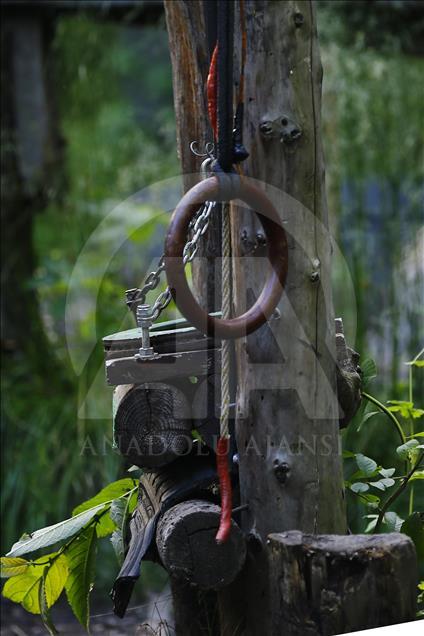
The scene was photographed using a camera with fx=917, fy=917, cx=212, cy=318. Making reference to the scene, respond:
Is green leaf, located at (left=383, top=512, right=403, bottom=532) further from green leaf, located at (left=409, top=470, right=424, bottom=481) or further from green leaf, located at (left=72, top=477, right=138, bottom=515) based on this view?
green leaf, located at (left=72, top=477, right=138, bottom=515)

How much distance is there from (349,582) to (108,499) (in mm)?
645

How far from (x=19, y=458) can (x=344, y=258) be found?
51.6 inches

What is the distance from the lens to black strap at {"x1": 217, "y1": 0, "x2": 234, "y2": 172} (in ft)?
4.03

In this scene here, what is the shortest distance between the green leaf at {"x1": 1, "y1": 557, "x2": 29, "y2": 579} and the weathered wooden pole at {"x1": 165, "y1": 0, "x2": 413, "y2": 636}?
40 centimetres

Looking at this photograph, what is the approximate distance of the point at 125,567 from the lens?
1.44 meters

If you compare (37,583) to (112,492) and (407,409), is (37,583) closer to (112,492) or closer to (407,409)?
(112,492)

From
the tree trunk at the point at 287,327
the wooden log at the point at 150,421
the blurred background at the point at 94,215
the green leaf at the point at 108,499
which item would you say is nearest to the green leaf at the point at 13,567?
the green leaf at the point at 108,499

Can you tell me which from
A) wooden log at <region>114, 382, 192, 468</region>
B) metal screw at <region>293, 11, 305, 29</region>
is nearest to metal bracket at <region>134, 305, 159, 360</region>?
wooden log at <region>114, 382, 192, 468</region>

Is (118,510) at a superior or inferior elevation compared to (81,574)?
superior

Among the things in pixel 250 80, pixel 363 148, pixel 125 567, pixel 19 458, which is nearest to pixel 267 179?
pixel 250 80

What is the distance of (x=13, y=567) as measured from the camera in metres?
1.60

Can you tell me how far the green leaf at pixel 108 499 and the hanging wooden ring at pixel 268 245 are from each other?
575 mm

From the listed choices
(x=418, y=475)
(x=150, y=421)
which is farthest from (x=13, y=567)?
(x=418, y=475)

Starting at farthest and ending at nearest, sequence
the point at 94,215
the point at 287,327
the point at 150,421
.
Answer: the point at 94,215 → the point at 150,421 → the point at 287,327
